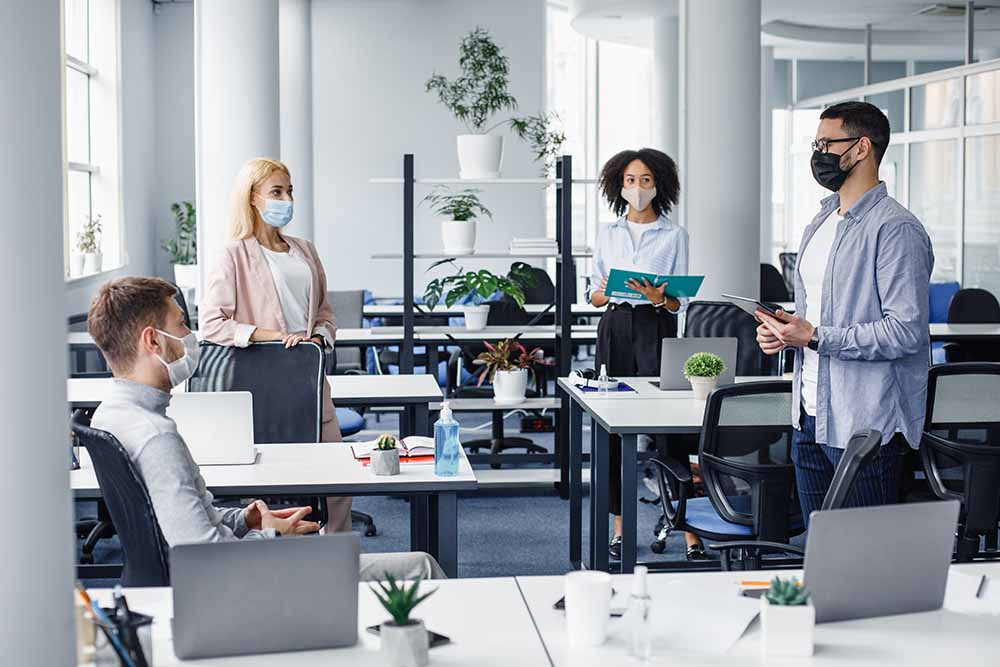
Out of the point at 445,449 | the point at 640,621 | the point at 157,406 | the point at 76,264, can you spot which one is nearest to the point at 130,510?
the point at 157,406

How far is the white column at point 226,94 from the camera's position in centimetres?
677

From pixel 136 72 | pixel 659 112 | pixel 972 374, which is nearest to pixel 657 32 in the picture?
pixel 659 112

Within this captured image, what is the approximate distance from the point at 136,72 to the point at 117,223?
4.93 ft

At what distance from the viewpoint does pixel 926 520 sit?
2.13m

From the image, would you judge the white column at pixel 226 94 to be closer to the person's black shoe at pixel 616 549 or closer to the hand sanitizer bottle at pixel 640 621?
the person's black shoe at pixel 616 549

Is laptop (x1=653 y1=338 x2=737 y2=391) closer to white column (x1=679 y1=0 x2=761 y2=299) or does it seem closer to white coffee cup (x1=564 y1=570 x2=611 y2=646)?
white column (x1=679 y1=0 x2=761 y2=299)

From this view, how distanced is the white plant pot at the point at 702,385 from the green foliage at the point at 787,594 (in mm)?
2508

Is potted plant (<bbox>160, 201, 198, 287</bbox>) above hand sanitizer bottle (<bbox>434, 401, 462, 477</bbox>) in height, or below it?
above

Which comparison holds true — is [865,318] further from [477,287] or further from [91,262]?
[91,262]

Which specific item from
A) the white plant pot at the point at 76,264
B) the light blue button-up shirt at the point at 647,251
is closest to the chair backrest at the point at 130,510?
the light blue button-up shirt at the point at 647,251

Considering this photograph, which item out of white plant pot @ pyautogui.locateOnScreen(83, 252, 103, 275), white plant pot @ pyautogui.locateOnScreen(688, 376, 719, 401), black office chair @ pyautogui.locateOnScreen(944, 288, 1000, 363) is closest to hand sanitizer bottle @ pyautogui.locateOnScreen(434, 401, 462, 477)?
white plant pot @ pyautogui.locateOnScreen(688, 376, 719, 401)

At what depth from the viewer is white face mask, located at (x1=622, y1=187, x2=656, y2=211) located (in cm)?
543

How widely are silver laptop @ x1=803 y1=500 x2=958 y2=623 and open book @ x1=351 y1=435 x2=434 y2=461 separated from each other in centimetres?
168

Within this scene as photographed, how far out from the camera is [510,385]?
6098 millimetres
